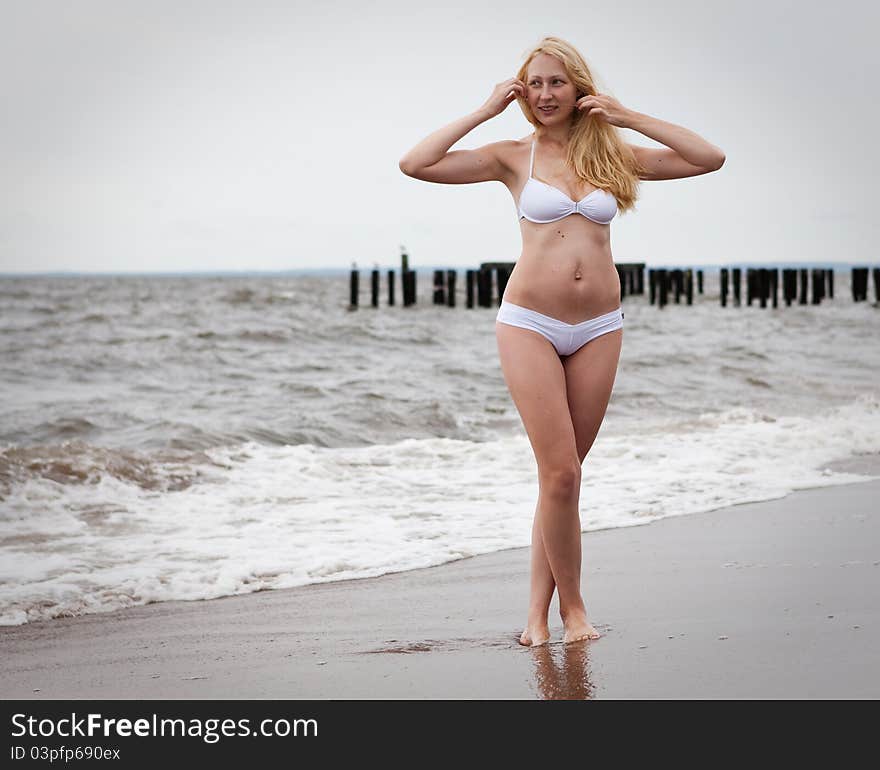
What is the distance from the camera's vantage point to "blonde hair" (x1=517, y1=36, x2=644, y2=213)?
3.79 meters

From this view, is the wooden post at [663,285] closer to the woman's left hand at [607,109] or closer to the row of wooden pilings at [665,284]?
the row of wooden pilings at [665,284]

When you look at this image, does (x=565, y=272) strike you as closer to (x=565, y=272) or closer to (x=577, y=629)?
(x=565, y=272)

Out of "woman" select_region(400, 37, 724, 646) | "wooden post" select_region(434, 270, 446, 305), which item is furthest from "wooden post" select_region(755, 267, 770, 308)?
"woman" select_region(400, 37, 724, 646)

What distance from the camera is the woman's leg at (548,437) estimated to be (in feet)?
12.2

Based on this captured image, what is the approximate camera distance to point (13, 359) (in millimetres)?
19234

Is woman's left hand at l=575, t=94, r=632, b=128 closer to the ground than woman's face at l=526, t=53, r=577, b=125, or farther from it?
closer to the ground

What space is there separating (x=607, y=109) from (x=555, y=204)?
0.37m

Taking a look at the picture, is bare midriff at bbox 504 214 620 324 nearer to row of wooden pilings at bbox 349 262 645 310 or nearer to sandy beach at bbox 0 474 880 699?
sandy beach at bbox 0 474 880 699

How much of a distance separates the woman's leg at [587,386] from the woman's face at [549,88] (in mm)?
788

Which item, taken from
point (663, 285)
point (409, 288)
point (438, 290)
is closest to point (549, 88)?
point (663, 285)

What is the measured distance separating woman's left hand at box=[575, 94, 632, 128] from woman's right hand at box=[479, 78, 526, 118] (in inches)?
8.5

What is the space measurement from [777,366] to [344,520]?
11.3 metres

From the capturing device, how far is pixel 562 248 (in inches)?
148
